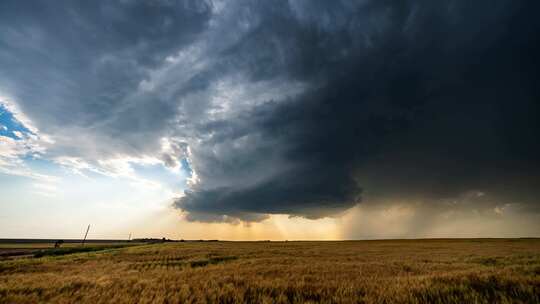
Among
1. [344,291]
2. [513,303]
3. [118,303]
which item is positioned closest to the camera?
[513,303]

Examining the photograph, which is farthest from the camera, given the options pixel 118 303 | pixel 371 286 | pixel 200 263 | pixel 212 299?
pixel 200 263

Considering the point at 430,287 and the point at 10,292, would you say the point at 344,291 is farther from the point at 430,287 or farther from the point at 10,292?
the point at 10,292

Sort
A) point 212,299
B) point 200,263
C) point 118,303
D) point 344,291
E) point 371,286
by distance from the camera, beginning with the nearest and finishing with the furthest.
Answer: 1. point 118,303
2. point 212,299
3. point 344,291
4. point 371,286
5. point 200,263

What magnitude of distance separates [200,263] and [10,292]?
1329 cm

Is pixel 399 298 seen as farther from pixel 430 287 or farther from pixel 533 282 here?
pixel 533 282

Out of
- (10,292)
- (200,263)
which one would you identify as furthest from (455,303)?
(200,263)

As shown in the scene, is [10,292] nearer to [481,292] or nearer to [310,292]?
[310,292]

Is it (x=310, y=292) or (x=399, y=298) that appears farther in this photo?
(x=310, y=292)

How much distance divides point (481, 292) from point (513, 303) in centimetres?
150

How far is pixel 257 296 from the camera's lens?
28.0ft

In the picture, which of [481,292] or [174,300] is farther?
[481,292]

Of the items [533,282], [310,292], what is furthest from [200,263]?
[533,282]

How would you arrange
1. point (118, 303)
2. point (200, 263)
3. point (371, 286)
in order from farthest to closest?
point (200, 263) → point (371, 286) → point (118, 303)

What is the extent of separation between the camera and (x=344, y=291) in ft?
28.7
